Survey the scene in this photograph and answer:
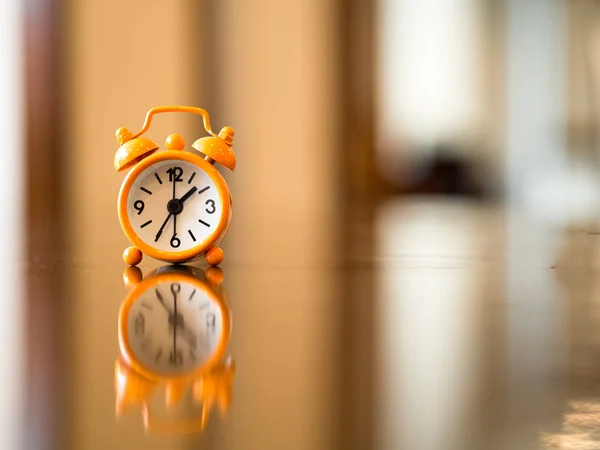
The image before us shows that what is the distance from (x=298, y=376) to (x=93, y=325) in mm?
258

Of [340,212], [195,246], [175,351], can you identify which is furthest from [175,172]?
[340,212]

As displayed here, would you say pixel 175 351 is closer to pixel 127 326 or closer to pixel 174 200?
pixel 127 326

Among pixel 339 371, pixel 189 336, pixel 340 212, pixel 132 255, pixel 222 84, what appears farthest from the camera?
pixel 222 84

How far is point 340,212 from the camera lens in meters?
3.88

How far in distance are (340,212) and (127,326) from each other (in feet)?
10.7

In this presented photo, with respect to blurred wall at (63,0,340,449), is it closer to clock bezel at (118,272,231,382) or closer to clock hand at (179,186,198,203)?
clock hand at (179,186,198,203)

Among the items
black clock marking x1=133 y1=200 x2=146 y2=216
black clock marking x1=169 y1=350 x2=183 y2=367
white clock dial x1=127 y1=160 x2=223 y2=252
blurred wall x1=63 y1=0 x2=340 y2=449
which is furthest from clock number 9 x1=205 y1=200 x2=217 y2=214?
blurred wall x1=63 y1=0 x2=340 y2=449

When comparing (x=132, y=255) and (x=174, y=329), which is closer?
(x=174, y=329)

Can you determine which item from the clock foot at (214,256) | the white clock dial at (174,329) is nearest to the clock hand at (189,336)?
the white clock dial at (174,329)

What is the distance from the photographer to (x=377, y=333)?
0.61 metres

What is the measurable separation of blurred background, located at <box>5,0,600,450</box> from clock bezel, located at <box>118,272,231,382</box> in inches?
0.7

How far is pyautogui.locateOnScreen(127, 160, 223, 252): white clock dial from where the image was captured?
48.6 inches

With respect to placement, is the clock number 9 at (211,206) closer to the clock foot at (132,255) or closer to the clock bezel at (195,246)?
the clock bezel at (195,246)

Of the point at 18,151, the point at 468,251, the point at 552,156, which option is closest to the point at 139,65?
the point at 18,151
